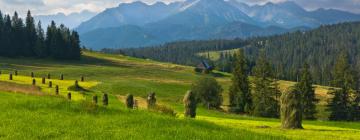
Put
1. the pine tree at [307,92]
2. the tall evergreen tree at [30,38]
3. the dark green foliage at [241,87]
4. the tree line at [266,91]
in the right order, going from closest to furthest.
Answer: the pine tree at [307,92], the tree line at [266,91], the dark green foliage at [241,87], the tall evergreen tree at [30,38]

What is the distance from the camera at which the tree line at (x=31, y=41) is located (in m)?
144

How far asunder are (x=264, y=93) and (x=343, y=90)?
615 inches

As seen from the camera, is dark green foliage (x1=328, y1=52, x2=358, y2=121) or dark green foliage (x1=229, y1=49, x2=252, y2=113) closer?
dark green foliage (x1=229, y1=49, x2=252, y2=113)

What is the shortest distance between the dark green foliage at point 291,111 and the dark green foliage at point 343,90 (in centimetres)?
5473

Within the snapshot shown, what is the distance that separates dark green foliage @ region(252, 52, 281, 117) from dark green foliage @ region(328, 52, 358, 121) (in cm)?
1164

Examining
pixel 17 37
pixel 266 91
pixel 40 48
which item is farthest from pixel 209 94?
pixel 17 37

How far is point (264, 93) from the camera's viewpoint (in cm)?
8438

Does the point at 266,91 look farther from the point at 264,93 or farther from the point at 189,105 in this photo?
the point at 189,105

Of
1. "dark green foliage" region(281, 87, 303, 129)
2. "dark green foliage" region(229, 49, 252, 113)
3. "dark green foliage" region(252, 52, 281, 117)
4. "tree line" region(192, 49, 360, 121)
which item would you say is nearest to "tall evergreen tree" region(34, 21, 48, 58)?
"tree line" region(192, 49, 360, 121)

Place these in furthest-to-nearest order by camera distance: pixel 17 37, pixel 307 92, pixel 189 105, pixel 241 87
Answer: pixel 17 37
pixel 241 87
pixel 307 92
pixel 189 105

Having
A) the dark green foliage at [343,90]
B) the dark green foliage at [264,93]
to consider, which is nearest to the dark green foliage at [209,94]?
the dark green foliage at [264,93]

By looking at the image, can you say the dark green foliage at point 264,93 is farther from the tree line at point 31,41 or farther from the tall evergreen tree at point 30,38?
the tall evergreen tree at point 30,38

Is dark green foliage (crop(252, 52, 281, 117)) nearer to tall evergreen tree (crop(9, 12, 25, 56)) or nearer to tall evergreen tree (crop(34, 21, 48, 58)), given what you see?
tall evergreen tree (crop(34, 21, 48, 58))

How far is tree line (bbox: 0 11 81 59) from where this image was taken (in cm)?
14400
